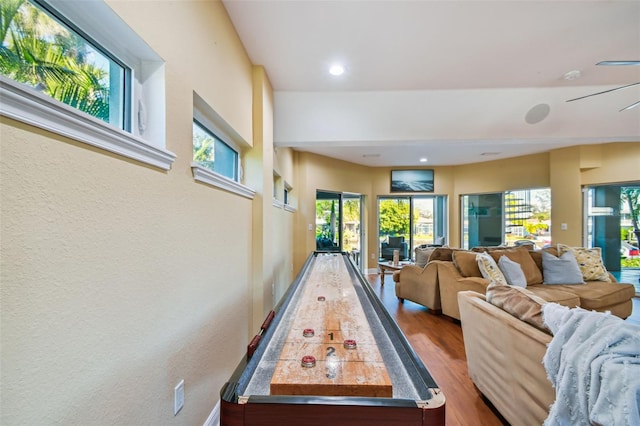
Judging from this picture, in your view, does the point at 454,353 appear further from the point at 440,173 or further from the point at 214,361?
the point at 440,173

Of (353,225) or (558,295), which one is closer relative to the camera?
(558,295)

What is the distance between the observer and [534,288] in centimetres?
333

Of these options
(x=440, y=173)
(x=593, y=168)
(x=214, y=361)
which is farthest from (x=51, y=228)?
(x=440, y=173)

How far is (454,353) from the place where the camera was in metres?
2.69

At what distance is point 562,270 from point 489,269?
1220 millimetres

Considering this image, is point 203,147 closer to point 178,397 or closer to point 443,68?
point 178,397

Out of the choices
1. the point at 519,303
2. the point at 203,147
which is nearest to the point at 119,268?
the point at 203,147

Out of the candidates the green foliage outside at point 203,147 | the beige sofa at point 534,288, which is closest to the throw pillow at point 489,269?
the beige sofa at point 534,288

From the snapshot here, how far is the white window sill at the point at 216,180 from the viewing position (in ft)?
4.72

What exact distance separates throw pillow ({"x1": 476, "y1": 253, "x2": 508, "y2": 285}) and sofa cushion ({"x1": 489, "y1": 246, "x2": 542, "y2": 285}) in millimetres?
Answer: 314

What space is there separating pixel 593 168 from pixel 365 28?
18.3 feet

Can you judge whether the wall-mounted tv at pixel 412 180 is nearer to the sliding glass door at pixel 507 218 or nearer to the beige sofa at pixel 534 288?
the sliding glass door at pixel 507 218

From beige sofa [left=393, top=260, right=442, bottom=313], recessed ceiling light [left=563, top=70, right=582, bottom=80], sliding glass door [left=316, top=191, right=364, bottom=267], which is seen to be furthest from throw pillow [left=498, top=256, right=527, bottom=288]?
sliding glass door [left=316, top=191, right=364, bottom=267]

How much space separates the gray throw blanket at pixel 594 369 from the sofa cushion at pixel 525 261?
2.57 meters
